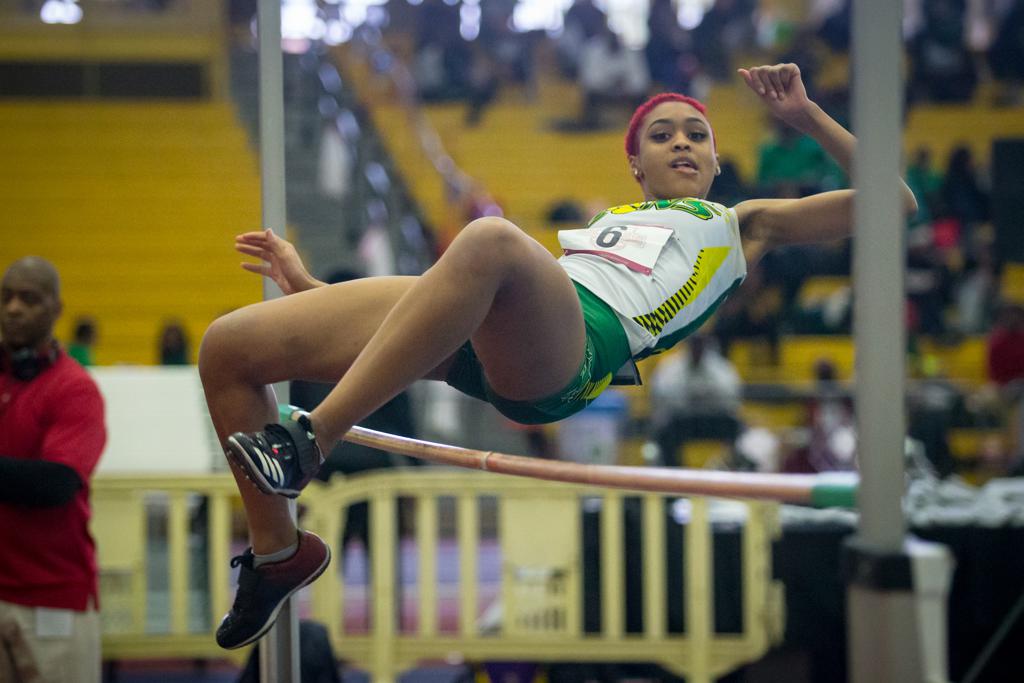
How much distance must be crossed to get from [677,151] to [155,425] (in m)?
3.21

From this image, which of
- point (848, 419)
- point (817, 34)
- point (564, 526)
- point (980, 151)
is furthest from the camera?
point (817, 34)

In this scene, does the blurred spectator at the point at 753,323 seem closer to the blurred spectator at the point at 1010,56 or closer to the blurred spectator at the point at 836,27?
the blurred spectator at the point at 836,27

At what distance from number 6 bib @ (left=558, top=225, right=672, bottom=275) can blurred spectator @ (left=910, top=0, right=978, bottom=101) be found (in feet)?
30.6

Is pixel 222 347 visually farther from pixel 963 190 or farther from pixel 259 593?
pixel 963 190

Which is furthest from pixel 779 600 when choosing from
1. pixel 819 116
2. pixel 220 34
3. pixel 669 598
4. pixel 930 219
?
pixel 220 34

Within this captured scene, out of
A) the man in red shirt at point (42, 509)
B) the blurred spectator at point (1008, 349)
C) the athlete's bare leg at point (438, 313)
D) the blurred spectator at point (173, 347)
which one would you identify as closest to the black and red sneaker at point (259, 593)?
the athlete's bare leg at point (438, 313)

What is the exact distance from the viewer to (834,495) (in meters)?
1.60

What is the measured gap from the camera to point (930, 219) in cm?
908

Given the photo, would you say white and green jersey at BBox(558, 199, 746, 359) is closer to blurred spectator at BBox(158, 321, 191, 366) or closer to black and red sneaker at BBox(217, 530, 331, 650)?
black and red sneaker at BBox(217, 530, 331, 650)

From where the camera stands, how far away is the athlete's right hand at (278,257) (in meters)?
2.51

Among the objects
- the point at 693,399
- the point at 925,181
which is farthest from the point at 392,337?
the point at 925,181

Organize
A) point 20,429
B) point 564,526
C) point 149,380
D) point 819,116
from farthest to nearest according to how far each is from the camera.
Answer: point 149,380 < point 564,526 < point 20,429 < point 819,116

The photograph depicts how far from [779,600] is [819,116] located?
90.6 inches

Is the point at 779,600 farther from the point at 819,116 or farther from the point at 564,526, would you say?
the point at 819,116
